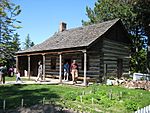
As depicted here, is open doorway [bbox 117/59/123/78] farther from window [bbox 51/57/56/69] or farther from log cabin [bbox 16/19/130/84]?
window [bbox 51/57/56/69]

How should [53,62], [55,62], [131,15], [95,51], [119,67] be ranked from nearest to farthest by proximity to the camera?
[95,51] < [119,67] < [55,62] < [53,62] < [131,15]

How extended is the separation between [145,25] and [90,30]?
1305 cm

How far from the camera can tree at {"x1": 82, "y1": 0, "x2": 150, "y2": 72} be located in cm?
3259

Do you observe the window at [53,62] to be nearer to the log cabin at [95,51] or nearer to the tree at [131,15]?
the log cabin at [95,51]

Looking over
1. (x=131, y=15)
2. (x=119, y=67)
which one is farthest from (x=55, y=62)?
(x=131, y=15)

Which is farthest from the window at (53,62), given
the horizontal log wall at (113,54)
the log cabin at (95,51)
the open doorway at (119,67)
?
the open doorway at (119,67)

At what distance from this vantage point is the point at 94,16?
41812mm

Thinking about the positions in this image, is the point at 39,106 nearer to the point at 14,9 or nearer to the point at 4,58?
the point at 4,58

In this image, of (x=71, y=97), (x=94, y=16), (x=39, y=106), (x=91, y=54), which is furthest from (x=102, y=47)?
(x=94, y=16)

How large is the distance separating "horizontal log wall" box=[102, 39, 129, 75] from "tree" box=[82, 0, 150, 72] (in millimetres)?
4939

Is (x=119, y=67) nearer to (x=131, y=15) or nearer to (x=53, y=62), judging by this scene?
(x=53, y=62)

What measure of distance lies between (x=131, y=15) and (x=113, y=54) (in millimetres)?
11611

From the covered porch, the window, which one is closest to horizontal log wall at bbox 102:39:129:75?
the covered porch

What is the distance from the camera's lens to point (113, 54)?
24859 millimetres
